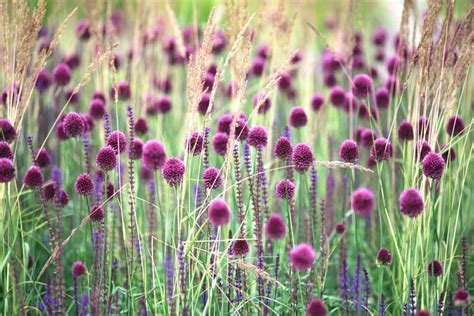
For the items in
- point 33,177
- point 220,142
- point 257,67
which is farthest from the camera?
point 257,67

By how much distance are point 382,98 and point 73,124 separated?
1856 millimetres

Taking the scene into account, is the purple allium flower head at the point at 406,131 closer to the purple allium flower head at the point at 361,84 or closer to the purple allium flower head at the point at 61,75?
the purple allium flower head at the point at 361,84

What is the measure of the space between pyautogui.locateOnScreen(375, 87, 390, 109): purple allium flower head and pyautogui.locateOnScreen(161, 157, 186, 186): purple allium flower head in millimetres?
1874

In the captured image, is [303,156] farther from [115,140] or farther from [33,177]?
[33,177]

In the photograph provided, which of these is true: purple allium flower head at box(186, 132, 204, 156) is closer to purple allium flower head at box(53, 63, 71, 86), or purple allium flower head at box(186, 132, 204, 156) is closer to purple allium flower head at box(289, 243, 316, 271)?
purple allium flower head at box(289, 243, 316, 271)

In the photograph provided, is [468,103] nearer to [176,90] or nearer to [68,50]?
[176,90]

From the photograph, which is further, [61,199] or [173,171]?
[61,199]

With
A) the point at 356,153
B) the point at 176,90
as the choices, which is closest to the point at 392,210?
the point at 356,153

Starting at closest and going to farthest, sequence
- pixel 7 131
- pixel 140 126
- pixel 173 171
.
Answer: pixel 173 171, pixel 7 131, pixel 140 126

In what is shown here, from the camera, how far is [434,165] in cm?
250

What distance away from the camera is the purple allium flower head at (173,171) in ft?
7.71

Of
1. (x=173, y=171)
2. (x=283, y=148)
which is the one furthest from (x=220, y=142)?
(x=173, y=171)

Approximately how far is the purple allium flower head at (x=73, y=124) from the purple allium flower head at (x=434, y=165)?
1316 mm

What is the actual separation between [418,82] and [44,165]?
5.35 ft
